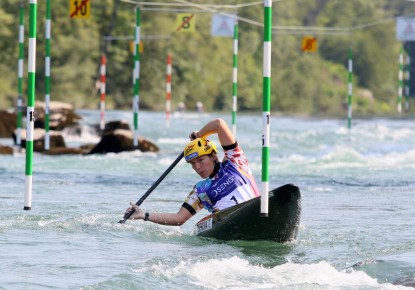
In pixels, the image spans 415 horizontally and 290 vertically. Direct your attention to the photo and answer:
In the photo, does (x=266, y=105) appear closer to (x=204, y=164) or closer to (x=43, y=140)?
(x=204, y=164)

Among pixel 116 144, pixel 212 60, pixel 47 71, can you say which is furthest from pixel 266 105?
pixel 212 60

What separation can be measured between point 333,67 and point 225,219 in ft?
255

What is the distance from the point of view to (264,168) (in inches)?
380

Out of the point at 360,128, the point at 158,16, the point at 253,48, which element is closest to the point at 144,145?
the point at 360,128

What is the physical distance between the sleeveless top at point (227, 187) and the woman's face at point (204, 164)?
0.38 feet

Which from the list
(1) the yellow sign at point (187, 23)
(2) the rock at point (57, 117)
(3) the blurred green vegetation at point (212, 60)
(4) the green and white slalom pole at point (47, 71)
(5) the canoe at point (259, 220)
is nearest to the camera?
(5) the canoe at point (259, 220)

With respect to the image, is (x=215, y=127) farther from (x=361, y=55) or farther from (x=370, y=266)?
(x=361, y=55)

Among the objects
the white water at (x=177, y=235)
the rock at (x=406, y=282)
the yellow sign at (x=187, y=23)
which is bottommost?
the white water at (x=177, y=235)

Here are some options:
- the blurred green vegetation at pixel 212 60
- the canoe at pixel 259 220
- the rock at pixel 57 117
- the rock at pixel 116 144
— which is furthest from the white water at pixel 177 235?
the blurred green vegetation at pixel 212 60

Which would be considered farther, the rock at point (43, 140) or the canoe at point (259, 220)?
the rock at point (43, 140)

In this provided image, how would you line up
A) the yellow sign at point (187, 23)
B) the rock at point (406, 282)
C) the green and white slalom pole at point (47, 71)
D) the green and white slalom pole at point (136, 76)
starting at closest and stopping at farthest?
the rock at point (406, 282)
the green and white slalom pole at point (47, 71)
the green and white slalom pole at point (136, 76)
the yellow sign at point (187, 23)

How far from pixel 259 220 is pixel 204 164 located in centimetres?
63

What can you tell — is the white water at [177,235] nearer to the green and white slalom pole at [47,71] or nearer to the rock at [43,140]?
the green and white slalom pole at [47,71]

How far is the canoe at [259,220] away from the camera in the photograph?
1015cm
